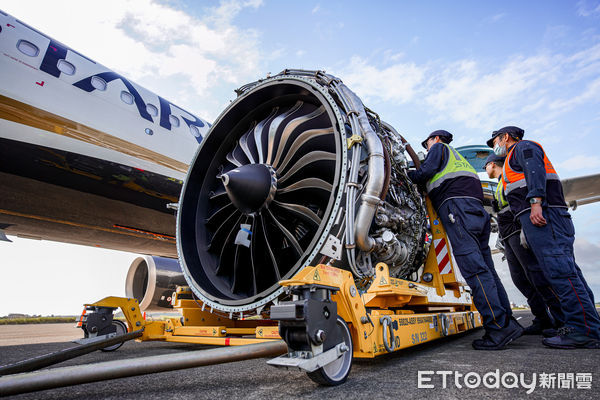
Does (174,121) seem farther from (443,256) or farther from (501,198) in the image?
(501,198)

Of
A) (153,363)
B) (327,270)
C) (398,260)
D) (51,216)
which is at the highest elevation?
(51,216)

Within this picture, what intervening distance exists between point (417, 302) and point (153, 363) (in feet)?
6.57

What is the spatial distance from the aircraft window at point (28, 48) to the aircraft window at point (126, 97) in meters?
1.47

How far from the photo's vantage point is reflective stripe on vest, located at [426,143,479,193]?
3387 mm

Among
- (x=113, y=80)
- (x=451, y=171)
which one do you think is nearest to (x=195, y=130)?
(x=113, y=80)

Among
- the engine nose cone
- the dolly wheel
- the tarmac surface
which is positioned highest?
the engine nose cone

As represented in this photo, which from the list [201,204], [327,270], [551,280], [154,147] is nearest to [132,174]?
[154,147]

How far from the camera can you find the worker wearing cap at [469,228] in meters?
2.92

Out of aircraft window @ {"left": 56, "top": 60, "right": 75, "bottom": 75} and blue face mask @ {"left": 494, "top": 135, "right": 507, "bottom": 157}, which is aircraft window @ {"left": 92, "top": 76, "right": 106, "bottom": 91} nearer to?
aircraft window @ {"left": 56, "top": 60, "right": 75, "bottom": 75}

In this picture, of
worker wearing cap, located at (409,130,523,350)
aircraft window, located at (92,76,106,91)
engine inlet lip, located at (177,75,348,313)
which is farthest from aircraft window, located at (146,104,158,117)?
worker wearing cap, located at (409,130,523,350)

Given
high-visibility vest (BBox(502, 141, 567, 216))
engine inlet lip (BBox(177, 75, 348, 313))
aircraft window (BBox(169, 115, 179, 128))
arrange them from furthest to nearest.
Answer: aircraft window (BBox(169, 115, 179, 128)) → high-visibility vest (BBox(502, 141, 567, 216)) → engine inlet lip (BBox(177, 75, 348, 313))

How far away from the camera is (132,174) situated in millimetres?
6527

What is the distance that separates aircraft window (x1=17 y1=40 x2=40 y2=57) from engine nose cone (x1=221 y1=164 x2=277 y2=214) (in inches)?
203

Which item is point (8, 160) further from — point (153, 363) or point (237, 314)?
point (153, 363)
